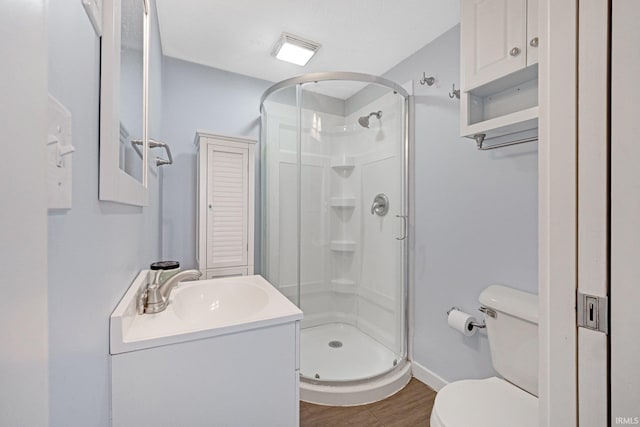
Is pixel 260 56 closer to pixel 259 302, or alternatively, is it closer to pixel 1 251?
pixel 259 302

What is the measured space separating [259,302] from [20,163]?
111 centimetres

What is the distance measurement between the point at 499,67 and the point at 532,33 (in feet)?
0.49

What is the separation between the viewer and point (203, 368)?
84 cm

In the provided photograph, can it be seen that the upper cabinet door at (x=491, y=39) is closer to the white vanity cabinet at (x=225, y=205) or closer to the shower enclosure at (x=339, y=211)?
the shower enclosure at (x=339, y=211)

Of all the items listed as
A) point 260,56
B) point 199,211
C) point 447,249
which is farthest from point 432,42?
point 199,211

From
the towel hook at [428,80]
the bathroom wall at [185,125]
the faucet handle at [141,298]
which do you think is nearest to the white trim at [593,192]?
the faucet handle at [141,298]

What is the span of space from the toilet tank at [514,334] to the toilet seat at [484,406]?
60 millimetres

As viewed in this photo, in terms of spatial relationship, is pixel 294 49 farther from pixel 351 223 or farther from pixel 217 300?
pixel 217 300

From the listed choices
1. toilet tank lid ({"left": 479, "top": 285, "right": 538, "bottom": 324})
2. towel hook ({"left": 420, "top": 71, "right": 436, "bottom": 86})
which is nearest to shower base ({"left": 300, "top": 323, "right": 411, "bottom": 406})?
toilet tank lid ({"left": 479, "top": 285, "right": 538, "bottom": 324})

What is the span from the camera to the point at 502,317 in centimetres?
131

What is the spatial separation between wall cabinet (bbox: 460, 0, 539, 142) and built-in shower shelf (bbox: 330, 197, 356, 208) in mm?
979

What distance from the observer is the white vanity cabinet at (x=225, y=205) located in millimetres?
1967

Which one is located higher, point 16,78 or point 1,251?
point 16,78

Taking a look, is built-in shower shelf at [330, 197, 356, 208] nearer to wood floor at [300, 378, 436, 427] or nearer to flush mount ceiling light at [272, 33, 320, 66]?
flush mount ceiling light at [272, 33, 320, 66]
